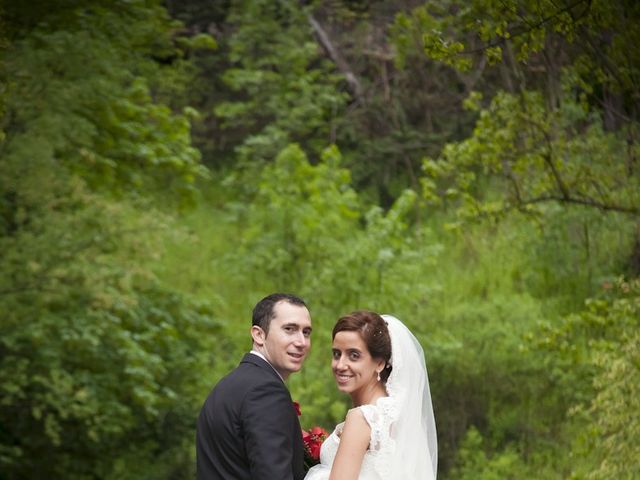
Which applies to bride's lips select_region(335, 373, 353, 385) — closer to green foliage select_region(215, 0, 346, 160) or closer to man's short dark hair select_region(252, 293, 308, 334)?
man's short dark hair select_region(252, 293, 308, 334)

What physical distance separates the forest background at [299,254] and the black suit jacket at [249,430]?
5.11 meters

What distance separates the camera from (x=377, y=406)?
508 cm

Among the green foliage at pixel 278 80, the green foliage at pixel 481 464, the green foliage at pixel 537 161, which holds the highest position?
the green foliage at pixel 278 80

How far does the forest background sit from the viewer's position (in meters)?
12.6

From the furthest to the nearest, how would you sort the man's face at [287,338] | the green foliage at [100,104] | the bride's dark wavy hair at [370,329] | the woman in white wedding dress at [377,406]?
the green foliage at [100,104] → the bride's dark wavy hair at [370,329] → the woman in white wedding dress at [377,406] → the man's face at [287,338]

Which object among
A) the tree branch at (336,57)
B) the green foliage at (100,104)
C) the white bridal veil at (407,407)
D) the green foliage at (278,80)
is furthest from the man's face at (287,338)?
the tree branch at (336,57)

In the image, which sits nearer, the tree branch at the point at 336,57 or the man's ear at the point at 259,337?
the man's ear at the point at 259,337

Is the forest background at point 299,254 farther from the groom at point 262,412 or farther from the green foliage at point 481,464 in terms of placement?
the groom at point 262,412

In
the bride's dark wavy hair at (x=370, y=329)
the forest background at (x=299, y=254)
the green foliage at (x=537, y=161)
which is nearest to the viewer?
the bride's dark wavy hair at (x=370, y=329)

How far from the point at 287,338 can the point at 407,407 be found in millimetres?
665

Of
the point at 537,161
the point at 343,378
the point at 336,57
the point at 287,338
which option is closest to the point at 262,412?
the point at 287,338

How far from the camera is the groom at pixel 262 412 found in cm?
457

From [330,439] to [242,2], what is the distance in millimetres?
19330

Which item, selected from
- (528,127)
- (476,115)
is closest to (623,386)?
(528,127)
